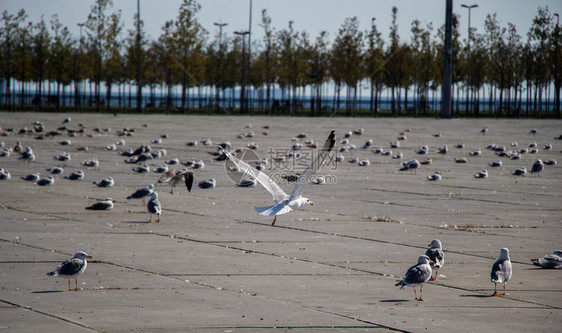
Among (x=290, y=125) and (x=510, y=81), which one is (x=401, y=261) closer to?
(x=290, y=125)

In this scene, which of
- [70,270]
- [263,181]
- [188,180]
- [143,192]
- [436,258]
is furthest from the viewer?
[188,180]

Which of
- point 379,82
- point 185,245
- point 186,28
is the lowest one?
point 185,245

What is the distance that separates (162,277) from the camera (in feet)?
24.2

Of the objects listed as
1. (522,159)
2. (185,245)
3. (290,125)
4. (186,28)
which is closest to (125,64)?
(186,28)

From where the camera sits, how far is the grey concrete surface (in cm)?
592

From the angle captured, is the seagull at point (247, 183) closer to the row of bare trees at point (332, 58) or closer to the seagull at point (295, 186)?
the seagull at point (295, 186)

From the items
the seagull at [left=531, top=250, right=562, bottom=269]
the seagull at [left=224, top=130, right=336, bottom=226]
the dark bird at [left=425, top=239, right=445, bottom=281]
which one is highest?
the seagull at [left=224, top=130, right=336, bottom=226]

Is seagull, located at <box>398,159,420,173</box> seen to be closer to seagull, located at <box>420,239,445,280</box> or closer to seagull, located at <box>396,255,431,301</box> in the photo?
seagull, located at <box>420,239,445,280</box>

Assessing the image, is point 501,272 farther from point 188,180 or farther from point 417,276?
point 188,180

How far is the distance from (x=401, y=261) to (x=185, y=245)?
116 inches

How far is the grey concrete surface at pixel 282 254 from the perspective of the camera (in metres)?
5.92

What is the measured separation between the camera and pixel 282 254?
8.72 metres

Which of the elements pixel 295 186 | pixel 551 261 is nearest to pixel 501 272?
pixel 551 261

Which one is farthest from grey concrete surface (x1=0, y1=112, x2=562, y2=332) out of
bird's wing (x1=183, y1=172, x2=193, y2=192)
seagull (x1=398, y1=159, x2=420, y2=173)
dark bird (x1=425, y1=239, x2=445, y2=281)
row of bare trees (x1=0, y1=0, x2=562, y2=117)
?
row of bare trees (x1=0, y1=0, x2=562, y2=117)
